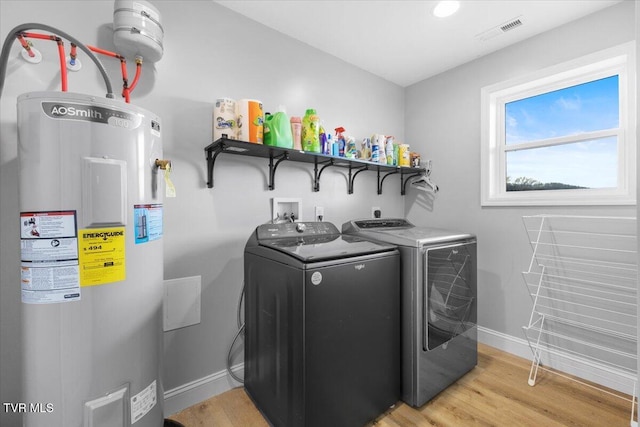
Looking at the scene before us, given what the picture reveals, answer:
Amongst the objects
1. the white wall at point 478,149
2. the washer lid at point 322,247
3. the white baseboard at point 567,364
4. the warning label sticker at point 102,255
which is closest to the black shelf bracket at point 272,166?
the washer lid at point 322,247

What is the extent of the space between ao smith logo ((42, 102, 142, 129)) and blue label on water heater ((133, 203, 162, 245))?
318mm

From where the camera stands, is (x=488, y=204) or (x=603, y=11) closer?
(x=603, y=11)

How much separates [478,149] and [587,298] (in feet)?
4.38

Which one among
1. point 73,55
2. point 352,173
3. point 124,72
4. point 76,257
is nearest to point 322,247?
point 76,257

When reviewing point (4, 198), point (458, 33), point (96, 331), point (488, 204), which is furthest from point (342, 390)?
point (458, 33)

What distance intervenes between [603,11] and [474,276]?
1.95 m

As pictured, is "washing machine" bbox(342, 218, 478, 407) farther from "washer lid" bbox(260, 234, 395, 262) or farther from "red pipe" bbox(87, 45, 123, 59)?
"red pipe" bbox(87, 45, 123, 59)

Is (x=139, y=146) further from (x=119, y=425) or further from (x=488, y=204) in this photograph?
(x=488, y=204)

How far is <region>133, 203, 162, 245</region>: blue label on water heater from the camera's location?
1.07 m

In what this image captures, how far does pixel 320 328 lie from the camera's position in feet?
4.17

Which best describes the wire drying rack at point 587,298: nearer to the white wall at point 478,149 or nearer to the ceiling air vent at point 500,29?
the white wall at point 478,149

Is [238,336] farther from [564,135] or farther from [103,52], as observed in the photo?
[564,135]

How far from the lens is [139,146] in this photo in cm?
107

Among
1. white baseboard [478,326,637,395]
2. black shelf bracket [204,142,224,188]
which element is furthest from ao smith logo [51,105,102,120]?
white baseboard [478,326,637,395]
